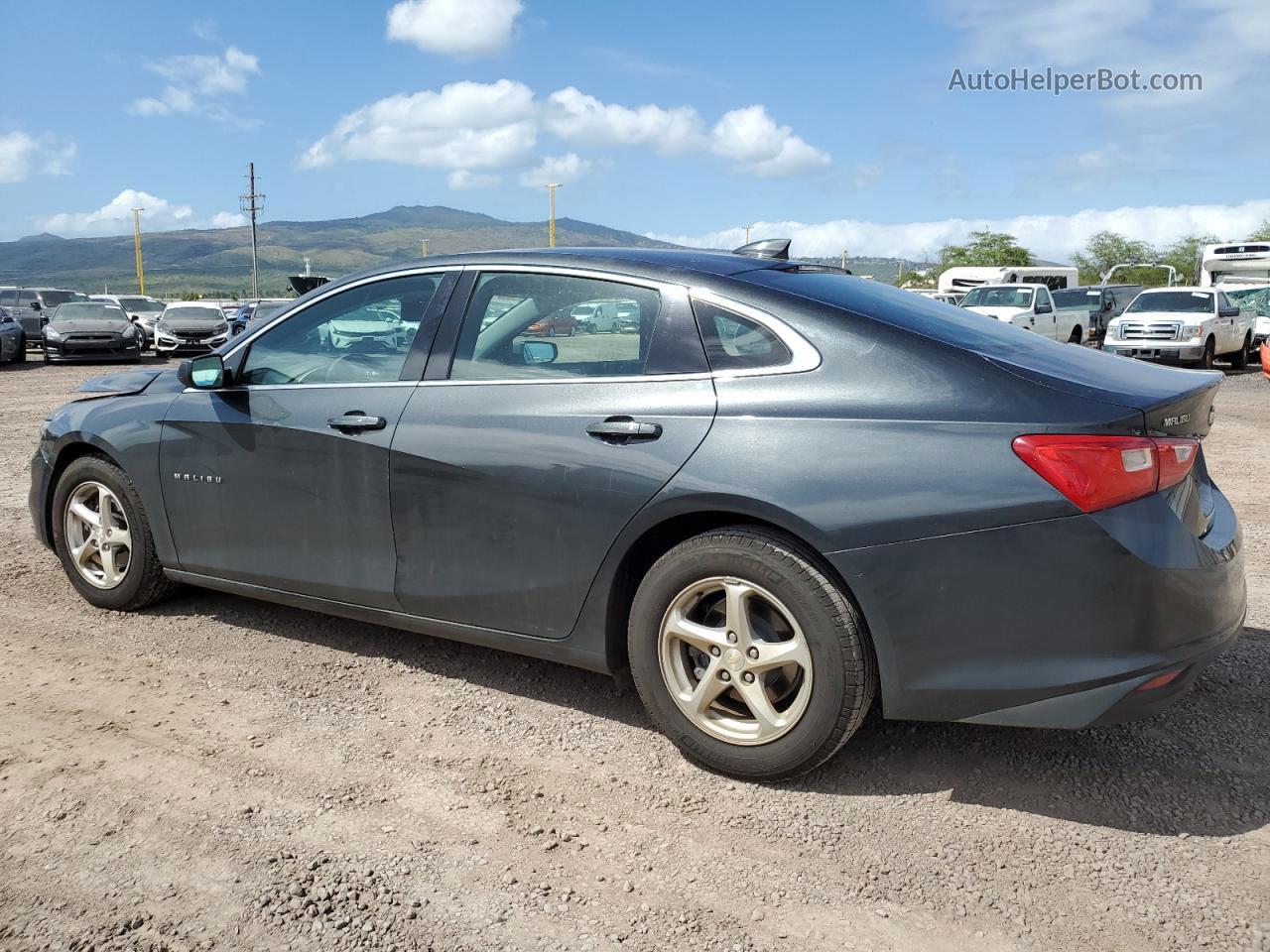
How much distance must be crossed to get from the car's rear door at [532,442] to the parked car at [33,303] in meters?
27.9

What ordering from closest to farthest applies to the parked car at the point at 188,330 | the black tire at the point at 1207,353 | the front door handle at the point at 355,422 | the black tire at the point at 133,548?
the front door handle at the point at 355,422, the black tire at the point at 133,548, the black tire at the point at 1207,353, the parked car at the point at 188,330

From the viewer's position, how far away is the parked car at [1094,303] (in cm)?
2731

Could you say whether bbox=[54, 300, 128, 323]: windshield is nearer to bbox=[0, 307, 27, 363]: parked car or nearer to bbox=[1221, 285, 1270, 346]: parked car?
bbox=[0, 307, 27, 363]: parked car

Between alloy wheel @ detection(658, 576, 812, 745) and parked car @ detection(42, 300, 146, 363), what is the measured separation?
2406cm

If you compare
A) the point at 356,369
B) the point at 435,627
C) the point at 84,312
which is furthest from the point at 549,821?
the point at 84,312

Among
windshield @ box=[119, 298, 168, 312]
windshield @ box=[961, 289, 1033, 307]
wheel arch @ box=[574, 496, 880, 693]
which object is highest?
windshield @ box=[119, 298, 168, 312]

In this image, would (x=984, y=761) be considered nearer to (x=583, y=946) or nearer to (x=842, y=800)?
(x=842, y=800)

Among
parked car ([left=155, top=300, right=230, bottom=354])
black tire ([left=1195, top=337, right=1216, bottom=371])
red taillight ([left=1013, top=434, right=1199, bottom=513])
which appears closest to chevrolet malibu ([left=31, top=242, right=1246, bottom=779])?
red taillight ([left=1013, top=434, right=1199, bottom=513])

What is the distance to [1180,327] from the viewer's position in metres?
20.8

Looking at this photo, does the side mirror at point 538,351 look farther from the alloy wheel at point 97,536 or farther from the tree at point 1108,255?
the tree at point 1108,255

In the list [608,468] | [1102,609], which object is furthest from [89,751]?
[1102,609]

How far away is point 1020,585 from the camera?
108 inches

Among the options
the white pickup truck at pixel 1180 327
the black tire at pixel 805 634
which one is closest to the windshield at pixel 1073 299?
the white pickup truck at pixel 1180 327

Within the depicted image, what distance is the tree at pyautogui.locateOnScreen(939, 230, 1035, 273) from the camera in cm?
8644
